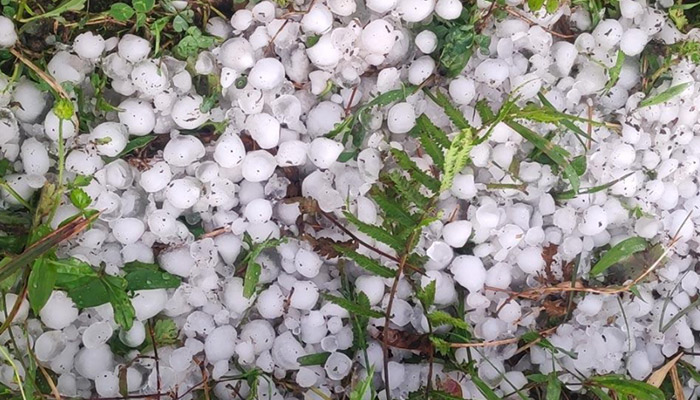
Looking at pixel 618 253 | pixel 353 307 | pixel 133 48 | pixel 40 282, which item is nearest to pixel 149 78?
pixel 133 48

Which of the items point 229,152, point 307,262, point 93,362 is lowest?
point 93,362

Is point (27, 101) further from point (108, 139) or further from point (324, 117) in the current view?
point (324, 117)

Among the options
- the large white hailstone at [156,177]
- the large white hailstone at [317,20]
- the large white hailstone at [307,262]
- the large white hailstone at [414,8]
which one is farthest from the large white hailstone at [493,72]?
the large white hailstone at [156,177]

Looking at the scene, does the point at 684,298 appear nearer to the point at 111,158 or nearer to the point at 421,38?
the point at 421,38

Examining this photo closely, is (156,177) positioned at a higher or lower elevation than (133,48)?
lower

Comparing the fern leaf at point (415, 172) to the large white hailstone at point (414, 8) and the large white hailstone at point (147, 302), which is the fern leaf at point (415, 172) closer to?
the large white hailstone at point (414, 8)

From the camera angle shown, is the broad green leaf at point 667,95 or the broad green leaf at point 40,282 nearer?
the broad green leaf at point 40,282

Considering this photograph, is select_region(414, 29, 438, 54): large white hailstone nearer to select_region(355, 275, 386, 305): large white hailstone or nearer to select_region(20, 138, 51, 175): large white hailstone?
select_region(355, 275, 386, 305): large white hailstone
